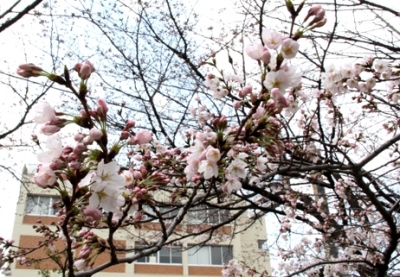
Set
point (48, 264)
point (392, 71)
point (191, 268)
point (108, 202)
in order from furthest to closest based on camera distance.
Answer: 1. point (191, 268)
2. point (48, 264)
3. point (392, 71)
4. point (108, 202)

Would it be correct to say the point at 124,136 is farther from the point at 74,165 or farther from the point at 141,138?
the point at 74,165

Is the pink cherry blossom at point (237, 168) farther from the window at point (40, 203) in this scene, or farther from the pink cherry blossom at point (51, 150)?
the window at point (40, 203)

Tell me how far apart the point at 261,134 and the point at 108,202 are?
566mm

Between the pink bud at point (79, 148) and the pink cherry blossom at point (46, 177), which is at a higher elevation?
the pink bud at point (79, 148)

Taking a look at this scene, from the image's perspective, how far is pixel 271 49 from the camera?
1.32m

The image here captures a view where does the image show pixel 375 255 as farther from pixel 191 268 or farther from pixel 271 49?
pixel 191 268

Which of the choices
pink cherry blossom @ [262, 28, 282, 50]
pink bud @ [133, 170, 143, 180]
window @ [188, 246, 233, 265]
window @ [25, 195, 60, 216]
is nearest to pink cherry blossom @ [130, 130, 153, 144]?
pink bud @ [133, 170, 143, 180]

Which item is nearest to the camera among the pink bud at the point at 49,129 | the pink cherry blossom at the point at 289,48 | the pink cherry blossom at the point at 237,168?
the pink bud at the point at 49,129

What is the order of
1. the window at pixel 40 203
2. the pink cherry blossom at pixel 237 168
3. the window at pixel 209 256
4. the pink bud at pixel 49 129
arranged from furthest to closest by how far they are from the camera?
1. the window at pixel 209 256
2. the window at pixel 40 203
3. the pink cherry blossom at pixel 237 168
4. the pink bud at pixel 49 129

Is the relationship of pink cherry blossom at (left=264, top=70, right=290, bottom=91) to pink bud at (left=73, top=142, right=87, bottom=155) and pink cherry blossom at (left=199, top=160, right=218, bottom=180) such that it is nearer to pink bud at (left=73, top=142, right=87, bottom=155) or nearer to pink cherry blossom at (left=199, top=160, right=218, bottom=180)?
pink cherry blossom at (left=199, top=160, right=218, bottom=180)

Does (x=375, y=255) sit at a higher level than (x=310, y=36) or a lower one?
lower

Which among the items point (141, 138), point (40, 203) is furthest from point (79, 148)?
point (40, 203)

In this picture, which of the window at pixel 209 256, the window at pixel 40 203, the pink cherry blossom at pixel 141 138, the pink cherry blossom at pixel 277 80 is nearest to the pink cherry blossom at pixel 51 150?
the pink cherry blossom at pixel 141 138

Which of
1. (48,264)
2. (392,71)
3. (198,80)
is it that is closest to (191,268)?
(48,264)
